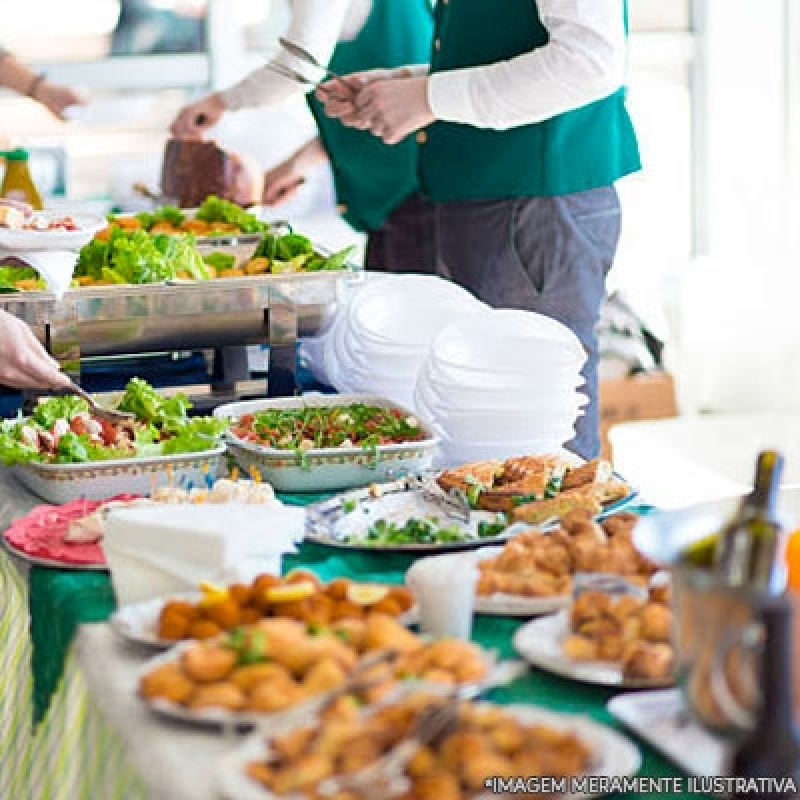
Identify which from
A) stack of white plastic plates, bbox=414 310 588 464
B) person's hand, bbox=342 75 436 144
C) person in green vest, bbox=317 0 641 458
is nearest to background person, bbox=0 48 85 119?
person in green vest, bbox=317 0 641 458

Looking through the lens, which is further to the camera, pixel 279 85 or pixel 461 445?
pixel 279 85

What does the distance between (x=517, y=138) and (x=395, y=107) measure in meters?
0.28

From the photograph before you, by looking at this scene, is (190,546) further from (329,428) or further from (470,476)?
(329,428)

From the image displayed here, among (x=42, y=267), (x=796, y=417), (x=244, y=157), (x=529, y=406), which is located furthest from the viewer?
(x=796, y=417)

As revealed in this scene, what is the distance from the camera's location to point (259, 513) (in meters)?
1.44

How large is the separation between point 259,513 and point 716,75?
3.50 metres

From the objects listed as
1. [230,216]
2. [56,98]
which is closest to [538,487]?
[230,216]

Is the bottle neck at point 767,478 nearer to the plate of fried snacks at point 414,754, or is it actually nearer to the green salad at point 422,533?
the plate of fried snacks at point 414,754

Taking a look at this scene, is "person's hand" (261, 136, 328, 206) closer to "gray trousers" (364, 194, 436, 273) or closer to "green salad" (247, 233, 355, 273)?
"gray trousers" (364, 194, 436, 273)

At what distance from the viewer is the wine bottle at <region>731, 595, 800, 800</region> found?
925 mm

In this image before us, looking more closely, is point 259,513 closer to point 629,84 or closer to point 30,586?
point 30,586

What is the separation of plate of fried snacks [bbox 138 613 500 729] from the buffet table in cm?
3

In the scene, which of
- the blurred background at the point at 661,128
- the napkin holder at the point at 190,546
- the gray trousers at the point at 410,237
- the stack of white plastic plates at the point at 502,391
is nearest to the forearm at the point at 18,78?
the blurred background at the point at 661,128

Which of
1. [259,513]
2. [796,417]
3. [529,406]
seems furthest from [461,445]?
[796,417]
